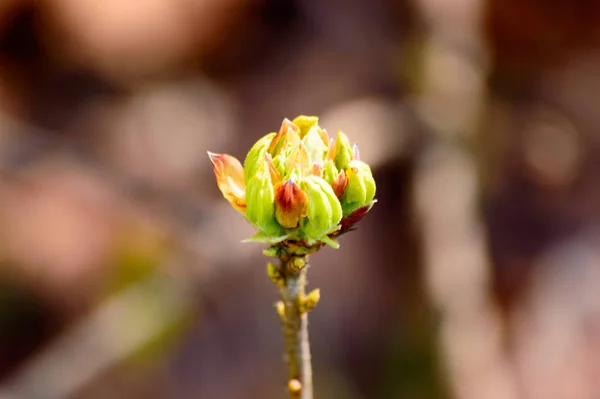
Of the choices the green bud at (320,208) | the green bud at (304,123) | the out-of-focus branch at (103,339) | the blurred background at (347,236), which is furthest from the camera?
the blurred background at (347,236)

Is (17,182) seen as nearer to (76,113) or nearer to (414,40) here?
(76,113)

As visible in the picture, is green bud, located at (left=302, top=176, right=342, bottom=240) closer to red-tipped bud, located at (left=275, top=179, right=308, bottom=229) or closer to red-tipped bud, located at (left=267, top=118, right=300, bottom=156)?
red-tipped bud, located at (left=275, top=179, right=308, bottom=229)

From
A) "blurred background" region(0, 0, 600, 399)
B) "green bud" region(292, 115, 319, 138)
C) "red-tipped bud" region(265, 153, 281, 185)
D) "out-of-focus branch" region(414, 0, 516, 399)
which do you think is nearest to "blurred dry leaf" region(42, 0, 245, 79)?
"blurred background" region(0, 0, 600, 399)

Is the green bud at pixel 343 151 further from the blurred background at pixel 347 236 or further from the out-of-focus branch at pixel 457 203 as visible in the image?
A: the out-of-focus branch at pixel 457 203

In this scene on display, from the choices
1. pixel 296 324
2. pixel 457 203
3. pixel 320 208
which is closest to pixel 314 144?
pixel 320 208

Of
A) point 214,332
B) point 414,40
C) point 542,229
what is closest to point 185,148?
point 214,332

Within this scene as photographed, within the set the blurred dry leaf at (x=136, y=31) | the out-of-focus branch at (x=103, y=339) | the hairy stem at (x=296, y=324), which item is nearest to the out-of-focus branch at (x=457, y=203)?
the out-of-focus branch at (x=103, y=339)

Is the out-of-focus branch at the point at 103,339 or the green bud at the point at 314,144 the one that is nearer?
the green bud at the point at 314,144

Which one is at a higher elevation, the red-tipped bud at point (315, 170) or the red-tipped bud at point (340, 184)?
the red-tipped bud at point (315, 170)
